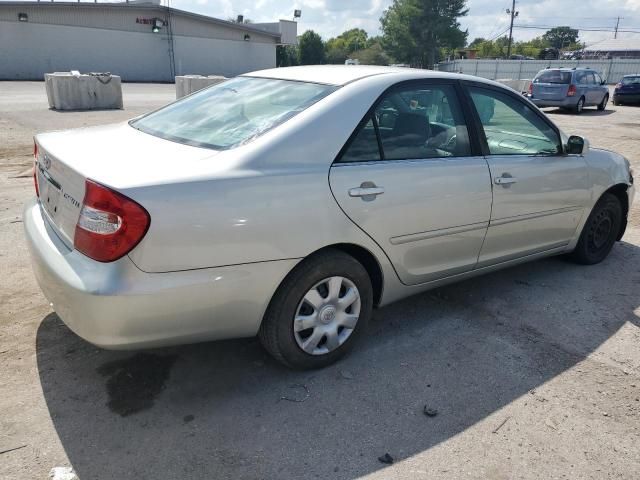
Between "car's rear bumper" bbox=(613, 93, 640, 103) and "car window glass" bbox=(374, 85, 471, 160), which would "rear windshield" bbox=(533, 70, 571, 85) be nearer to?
"car's rear bumper" bbox=(613, 93, 640, 103)

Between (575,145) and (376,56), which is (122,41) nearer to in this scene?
(376,56)

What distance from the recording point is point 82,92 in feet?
49.1

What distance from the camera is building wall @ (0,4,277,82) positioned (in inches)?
1276

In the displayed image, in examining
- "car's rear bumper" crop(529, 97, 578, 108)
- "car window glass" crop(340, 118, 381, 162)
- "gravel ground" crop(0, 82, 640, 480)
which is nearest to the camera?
"gravel ground" crop(0, 82, 640, 480)

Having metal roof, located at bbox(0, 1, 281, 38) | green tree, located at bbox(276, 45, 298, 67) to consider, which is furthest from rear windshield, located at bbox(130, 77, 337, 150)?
green tree, located at bbox(276, 45, 298, 67)

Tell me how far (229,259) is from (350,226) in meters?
0.70

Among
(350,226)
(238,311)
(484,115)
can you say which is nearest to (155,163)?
(238,311)

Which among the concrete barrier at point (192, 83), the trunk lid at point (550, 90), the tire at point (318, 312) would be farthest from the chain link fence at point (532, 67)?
the tire at point (318, 312)

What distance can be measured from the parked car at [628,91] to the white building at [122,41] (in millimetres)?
27881

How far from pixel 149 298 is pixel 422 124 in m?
1.96

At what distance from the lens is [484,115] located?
12.0 feet

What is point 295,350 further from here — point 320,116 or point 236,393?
point 320,116

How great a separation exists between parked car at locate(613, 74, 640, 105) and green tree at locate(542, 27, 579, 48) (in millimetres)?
91163

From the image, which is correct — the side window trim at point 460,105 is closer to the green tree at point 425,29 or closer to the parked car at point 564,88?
the parked car at point 564,88
